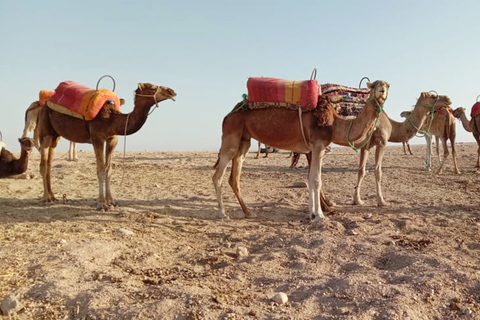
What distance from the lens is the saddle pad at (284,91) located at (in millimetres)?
6789

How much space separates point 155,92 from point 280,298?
4.82 m

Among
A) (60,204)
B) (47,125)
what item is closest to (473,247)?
(60,204)

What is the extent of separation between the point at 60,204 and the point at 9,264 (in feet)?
12.0

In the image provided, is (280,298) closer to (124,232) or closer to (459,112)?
(124,232)

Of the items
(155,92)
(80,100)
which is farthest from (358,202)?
(80,100)

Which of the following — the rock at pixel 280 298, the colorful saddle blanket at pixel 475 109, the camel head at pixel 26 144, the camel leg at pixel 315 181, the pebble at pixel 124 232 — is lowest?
the rock at pixel 280 298

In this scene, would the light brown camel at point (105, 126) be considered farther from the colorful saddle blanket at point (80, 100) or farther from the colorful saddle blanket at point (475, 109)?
the colorful saddle blanket at point (475, 109)

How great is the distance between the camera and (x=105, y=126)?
7.43 meters

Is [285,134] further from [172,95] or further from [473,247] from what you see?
[473,247]

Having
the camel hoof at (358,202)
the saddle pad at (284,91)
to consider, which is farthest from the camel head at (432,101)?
the saddle pad at (284,91)

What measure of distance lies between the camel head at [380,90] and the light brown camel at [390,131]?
1.91 meters

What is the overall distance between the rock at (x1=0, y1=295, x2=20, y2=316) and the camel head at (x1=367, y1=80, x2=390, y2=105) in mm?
5636

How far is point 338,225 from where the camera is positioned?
6.11 metres

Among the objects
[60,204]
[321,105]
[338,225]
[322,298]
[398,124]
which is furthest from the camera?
[398,124]
